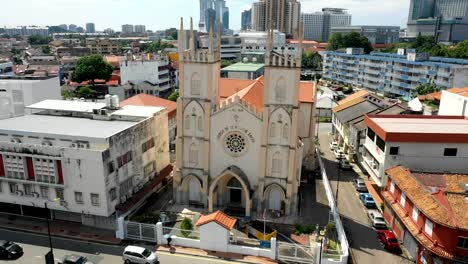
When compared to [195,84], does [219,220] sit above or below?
below

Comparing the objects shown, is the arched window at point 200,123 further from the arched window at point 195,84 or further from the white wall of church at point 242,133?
the arched window at point 195,84

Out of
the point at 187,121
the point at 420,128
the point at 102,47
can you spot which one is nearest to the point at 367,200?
the point at 420,128

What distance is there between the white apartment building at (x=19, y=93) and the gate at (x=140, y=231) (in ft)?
116

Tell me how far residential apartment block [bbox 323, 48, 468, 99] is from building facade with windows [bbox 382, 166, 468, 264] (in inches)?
2414

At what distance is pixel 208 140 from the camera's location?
38.9 meters

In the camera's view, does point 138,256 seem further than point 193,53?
No

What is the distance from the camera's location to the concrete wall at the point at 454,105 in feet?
165

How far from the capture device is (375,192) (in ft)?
143

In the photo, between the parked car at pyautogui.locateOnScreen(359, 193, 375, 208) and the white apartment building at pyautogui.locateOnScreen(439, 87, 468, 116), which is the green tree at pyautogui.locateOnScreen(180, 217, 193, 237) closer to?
the parked car at pyautogui.locateOnScreen(359, 193, 375, 208)

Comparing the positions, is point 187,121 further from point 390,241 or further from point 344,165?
point 344,165

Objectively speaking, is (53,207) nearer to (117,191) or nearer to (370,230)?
(117,191)

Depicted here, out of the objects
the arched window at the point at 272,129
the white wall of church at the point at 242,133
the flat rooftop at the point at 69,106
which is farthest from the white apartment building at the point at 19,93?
the arched window at the point at 272,129

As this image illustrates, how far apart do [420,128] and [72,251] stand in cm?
3601

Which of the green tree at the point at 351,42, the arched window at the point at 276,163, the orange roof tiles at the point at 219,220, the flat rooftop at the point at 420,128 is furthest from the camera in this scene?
the green tree at the point at 351,42
